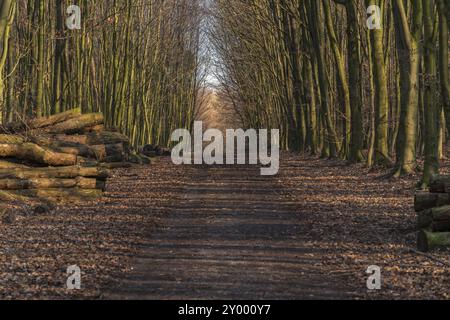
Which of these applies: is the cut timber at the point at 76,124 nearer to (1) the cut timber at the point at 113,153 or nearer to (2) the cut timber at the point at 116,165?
(1) the cut timber at the point at 113,153

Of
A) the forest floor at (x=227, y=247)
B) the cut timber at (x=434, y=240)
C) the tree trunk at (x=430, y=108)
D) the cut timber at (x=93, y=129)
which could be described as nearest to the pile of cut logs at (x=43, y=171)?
the forest floor at (x=227, y=247)

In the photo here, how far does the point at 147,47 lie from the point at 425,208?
110 feet

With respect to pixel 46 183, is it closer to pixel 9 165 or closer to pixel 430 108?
pixel 9 165

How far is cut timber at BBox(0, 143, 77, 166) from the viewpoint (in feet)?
57.1

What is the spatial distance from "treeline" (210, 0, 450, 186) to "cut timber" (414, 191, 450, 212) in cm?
455

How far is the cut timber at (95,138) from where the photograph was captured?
73.4 ft

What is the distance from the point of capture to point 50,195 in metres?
17.3

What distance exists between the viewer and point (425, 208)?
37.3ft

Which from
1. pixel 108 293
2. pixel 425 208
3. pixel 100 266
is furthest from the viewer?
pixel 425 208

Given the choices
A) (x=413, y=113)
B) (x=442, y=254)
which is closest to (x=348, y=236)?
(x=442, y=254)

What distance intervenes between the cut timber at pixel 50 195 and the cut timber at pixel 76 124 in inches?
197

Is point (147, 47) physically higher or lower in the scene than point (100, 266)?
higher

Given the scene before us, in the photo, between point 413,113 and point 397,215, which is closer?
point 397,215

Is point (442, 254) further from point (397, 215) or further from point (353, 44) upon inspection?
point (353, 44)
